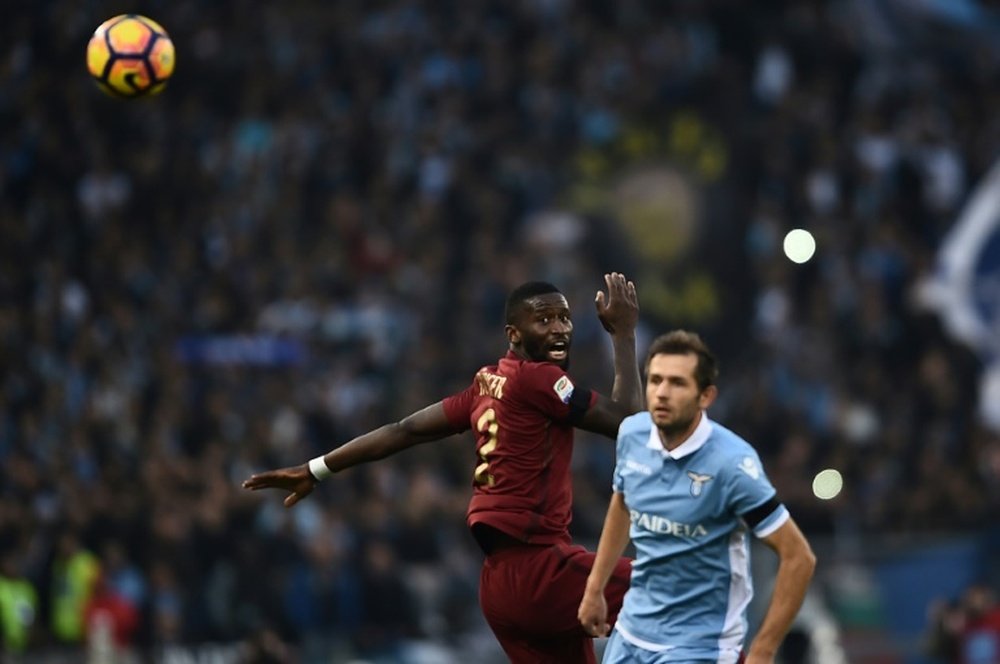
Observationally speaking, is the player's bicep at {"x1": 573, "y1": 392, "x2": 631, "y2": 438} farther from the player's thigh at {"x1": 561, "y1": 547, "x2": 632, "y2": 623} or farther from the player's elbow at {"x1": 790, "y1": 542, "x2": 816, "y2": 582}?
the player's elbow at {"x1": 790, "y1": 542, "x2": 816, "y2": 582}

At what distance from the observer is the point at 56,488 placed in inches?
628

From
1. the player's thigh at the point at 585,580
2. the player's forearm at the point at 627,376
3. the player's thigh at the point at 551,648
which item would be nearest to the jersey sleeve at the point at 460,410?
the player's forearm at the point at 627,376

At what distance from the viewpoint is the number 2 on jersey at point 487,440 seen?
748cm

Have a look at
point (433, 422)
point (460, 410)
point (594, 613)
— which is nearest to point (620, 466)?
point (594, 613)

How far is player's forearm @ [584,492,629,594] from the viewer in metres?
6.84

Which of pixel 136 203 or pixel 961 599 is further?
pixel 136 203

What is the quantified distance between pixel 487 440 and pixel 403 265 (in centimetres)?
1184

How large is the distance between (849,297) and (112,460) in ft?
24.5

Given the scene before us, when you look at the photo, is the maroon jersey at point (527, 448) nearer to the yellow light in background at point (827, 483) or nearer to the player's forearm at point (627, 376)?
the player's forearm at point (627, 376)

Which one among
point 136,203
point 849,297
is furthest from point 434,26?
point 849,297

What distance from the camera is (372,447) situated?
7.82 metres

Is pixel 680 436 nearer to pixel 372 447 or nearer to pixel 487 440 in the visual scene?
pixel 487 440

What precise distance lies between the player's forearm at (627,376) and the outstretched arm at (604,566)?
68 centimetres

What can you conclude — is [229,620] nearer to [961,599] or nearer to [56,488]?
[56,488]
